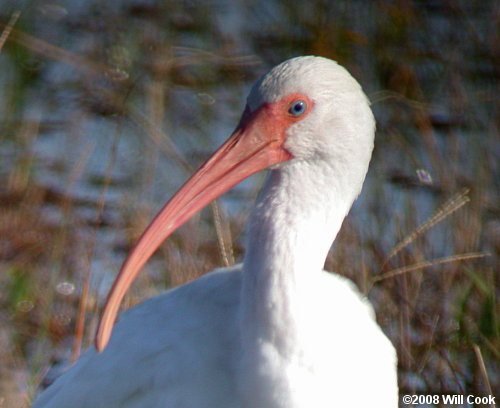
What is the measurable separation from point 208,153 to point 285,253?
404 centimetres

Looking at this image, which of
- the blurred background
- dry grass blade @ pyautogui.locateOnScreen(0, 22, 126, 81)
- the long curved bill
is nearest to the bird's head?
the long curved bill

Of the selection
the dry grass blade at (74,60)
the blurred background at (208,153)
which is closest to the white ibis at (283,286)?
the blurred background at (208,153)

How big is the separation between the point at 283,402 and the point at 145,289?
2.71 meters

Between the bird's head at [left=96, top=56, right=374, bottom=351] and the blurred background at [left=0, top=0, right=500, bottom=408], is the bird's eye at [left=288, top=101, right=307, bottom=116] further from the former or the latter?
the blurred background at [left=0, top=0, right=500, bottom=408]

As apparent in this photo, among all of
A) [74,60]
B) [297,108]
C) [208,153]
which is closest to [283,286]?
[297,108]

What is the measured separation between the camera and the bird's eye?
342 centimetres

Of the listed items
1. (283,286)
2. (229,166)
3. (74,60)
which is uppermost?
(229,166)

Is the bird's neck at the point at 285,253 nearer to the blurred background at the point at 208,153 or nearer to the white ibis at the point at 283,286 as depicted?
the white ibis at the point at 283,286

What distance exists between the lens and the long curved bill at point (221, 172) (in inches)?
135

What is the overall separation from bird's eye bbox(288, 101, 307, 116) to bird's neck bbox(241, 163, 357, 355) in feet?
0.51

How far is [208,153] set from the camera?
7.31m

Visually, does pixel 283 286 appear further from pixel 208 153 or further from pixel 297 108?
pixel 208 153

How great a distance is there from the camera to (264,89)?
342 centimetres

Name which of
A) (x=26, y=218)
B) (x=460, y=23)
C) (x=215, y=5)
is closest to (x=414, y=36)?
(x=460, y=23)
